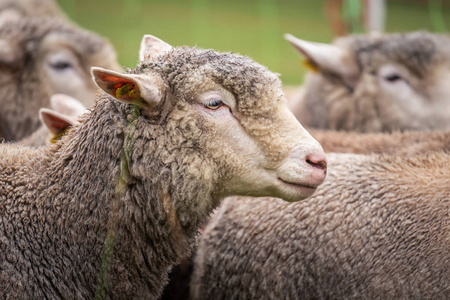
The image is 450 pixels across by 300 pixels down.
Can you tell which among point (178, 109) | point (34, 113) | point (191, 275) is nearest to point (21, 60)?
point (34, 113)

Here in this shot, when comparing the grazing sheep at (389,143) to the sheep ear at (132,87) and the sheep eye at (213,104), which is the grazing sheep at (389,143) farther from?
the sheep ear at (132,87)

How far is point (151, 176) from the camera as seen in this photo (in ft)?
10.2

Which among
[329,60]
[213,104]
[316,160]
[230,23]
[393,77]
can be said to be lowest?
[230,23]

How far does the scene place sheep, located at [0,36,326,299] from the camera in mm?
3098

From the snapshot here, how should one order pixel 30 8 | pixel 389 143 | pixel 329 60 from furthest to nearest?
pixel 30 8 → pixel 329 60 → pixel 389 143

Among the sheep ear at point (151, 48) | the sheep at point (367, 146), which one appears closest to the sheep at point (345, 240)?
the sheep at point (367, 146)

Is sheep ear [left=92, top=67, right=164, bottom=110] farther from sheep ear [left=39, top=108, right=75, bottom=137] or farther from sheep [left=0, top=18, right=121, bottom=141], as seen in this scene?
sheep [left=0, top=18, right=121, bottom=141]

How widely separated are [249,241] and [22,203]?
4.15 ft

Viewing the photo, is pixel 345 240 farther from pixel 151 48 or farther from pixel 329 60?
pixel 329 60

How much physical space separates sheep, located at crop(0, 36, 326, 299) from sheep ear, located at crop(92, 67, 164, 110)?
13mm

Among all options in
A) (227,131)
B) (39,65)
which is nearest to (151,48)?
(227,131)

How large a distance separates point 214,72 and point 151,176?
563mm

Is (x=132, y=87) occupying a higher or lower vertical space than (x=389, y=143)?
higher

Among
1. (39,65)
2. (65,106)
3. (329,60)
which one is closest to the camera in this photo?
(65,106)
